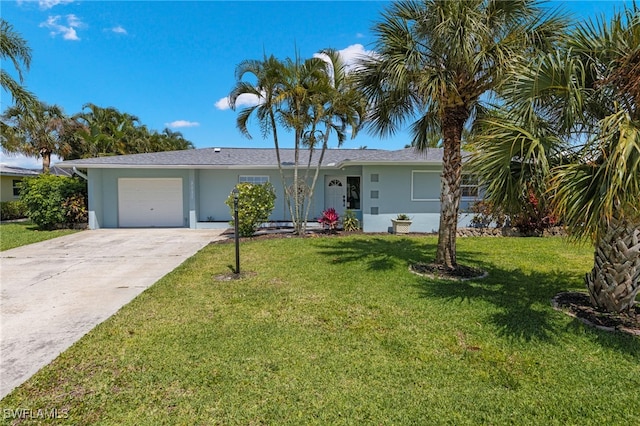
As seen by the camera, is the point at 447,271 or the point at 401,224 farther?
the point at 401,224

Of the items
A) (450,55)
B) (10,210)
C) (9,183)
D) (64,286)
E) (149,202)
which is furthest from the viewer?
(9,183)

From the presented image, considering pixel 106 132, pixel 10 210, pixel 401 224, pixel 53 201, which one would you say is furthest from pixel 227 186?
pixel 106 132

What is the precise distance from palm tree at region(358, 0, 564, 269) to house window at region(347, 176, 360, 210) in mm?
8748

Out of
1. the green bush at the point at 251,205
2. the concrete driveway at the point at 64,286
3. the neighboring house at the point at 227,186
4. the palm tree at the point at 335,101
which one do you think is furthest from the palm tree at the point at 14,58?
the palm tree at the point at 335,101

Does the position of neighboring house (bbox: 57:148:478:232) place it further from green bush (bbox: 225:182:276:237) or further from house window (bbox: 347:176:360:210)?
green bush (bbox: 225:182:276:237)

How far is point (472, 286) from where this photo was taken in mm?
5992

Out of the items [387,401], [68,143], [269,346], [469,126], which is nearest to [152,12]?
[469,126]

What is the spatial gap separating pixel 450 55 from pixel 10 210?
80.9ft

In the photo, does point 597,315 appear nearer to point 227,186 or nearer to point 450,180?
point 450,180

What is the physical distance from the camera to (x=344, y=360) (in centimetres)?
344

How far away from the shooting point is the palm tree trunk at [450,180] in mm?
6891

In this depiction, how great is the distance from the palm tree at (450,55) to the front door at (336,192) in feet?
28.7

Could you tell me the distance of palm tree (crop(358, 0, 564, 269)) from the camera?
578cm

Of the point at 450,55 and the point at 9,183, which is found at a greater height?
the point at 450,55
